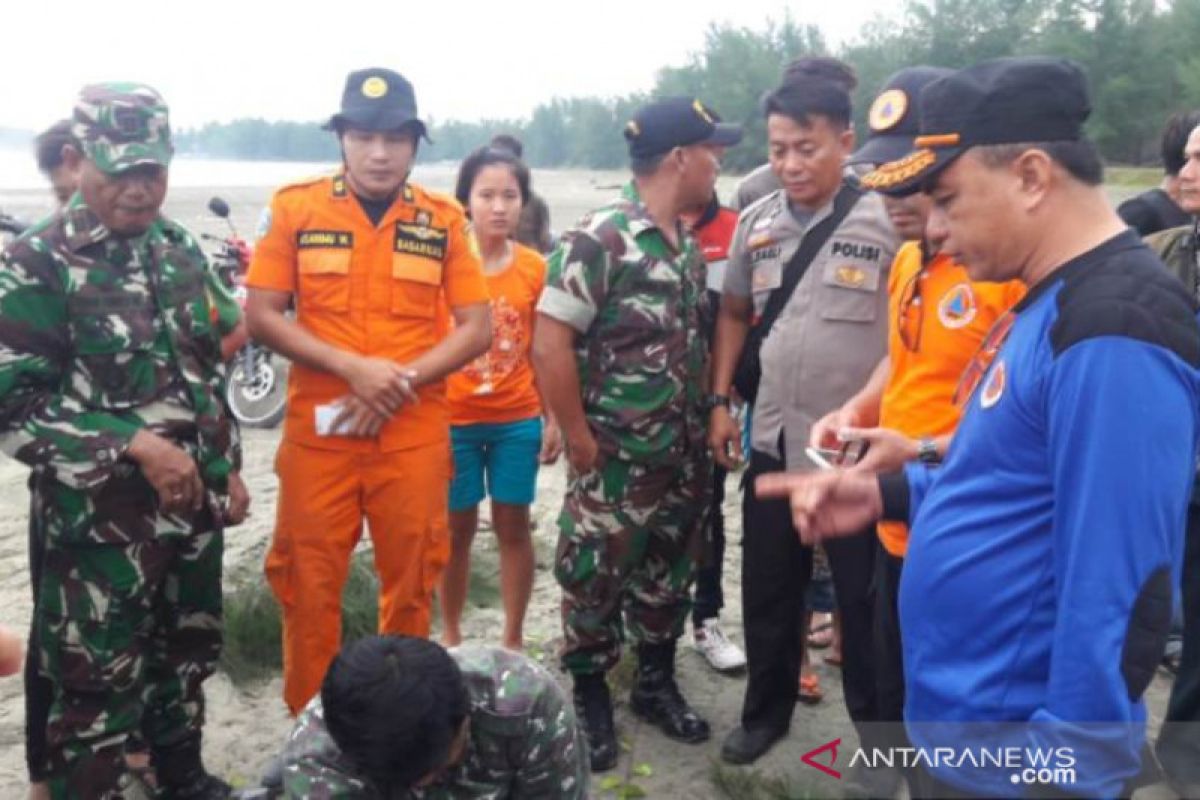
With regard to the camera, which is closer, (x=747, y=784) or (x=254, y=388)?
(x=747, y=784)

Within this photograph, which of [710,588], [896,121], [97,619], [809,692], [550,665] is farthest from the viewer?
[710,588]

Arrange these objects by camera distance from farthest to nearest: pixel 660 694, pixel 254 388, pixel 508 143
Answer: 1. pixel 254 388
2. pixel 508 143
3. pixel 660 694

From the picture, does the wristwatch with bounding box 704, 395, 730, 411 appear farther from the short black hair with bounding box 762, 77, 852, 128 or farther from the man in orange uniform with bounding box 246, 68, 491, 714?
the short black hair with bounding box 762, 77, 852, 128

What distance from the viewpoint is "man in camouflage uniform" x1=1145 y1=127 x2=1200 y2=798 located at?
322 cm

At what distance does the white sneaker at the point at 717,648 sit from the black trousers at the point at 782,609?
2.04 feet

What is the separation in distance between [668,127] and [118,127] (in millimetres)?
1587

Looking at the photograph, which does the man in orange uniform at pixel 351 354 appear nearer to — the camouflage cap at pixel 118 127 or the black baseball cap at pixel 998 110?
the camouflage cap at pixel 118 127

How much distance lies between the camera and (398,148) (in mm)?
3303

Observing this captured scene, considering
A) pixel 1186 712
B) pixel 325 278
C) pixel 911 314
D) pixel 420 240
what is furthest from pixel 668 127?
pixel 1186 712

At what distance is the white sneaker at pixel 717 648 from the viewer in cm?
413

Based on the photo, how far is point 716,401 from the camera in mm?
3545

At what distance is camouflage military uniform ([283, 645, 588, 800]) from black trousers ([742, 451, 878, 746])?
3.20ft

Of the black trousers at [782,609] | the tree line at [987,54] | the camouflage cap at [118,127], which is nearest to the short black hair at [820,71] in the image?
the black trousers at [782,609]

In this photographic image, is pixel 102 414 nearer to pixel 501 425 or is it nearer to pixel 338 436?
pixel 338 436
